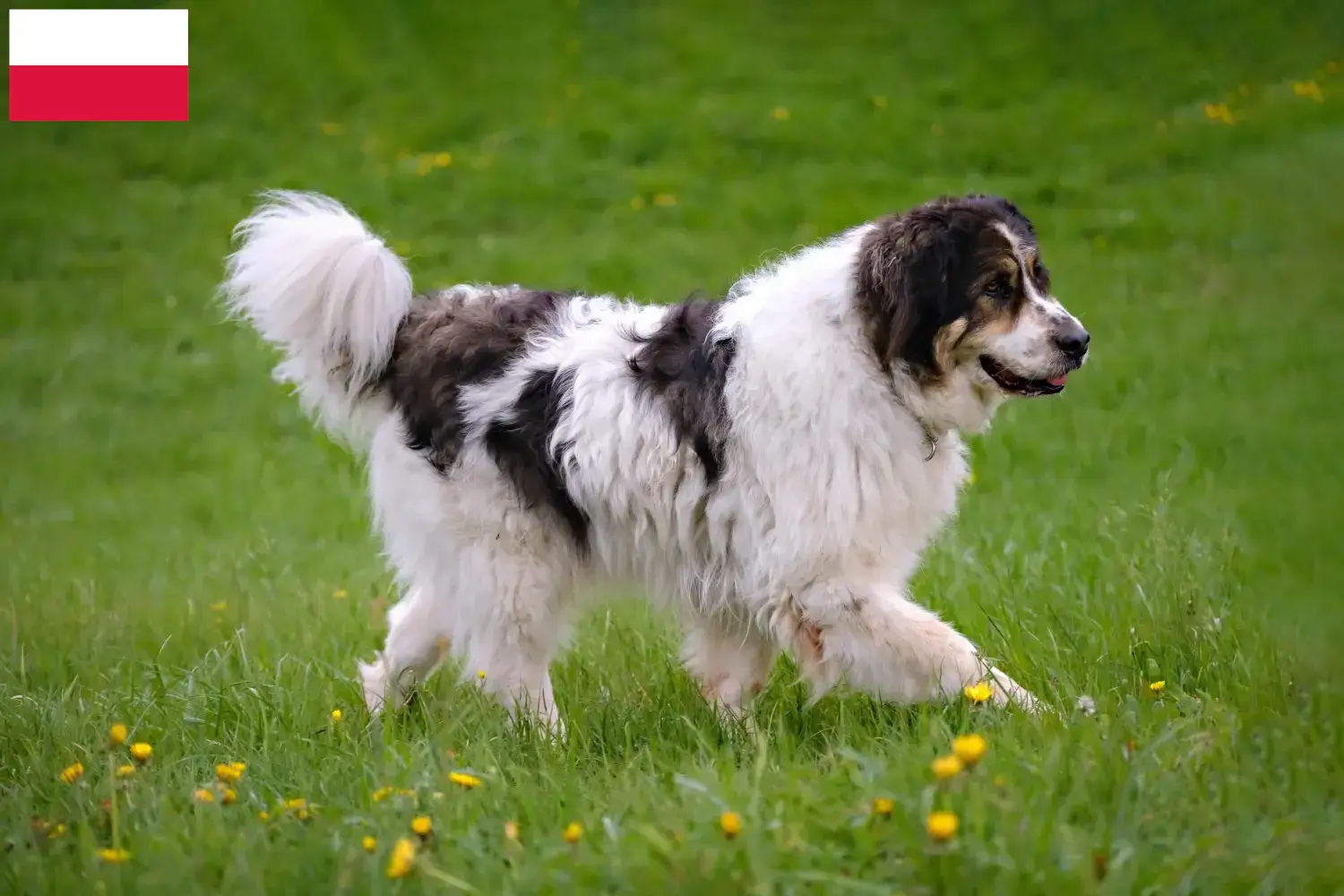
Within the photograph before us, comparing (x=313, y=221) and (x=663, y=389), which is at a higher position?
(x=313, y=221)

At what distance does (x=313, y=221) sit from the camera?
5402mm

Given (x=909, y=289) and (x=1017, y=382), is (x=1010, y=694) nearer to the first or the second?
(x=1017, y=382)

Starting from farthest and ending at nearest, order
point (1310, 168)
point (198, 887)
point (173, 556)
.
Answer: point (1310, 168), point (173, 556), point (198, 887)

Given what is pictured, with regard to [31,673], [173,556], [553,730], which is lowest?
[173,556]

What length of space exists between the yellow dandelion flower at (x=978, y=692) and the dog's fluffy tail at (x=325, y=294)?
8.37 feet

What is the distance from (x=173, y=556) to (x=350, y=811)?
19.7 ft

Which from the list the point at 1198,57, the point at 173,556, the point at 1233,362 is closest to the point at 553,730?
the point at 173,556

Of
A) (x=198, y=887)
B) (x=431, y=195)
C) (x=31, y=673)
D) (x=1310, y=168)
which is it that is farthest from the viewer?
(x=431, y=195)

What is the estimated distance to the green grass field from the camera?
345 cm

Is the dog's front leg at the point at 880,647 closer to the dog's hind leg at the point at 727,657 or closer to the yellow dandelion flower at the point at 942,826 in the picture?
the dog's hind leg at the point at 727,657

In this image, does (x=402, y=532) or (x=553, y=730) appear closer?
(x=553, y=730)

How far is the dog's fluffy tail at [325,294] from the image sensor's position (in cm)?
534

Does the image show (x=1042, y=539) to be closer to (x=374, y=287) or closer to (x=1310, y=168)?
(x=374, y=287)

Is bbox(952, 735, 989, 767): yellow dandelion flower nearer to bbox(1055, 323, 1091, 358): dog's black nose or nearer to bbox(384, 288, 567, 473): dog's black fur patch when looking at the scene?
bbox(1055, 323, 1091, 358): dog's black nose
